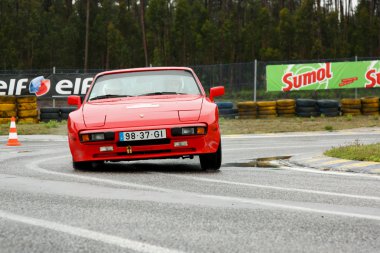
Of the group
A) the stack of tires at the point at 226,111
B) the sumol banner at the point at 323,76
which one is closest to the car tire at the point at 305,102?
the sumol banner at the point at 323,76

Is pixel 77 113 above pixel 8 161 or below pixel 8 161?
above

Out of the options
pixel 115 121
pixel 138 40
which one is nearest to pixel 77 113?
pixel 115 121

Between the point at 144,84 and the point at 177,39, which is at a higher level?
the point at 177,39

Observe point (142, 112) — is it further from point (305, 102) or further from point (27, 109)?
point (305, 102)

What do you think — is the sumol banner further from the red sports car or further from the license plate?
the license plate

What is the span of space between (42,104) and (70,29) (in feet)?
150

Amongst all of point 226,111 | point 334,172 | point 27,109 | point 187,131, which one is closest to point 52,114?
point 27,109

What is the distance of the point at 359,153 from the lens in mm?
10672

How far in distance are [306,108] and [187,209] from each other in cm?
2144

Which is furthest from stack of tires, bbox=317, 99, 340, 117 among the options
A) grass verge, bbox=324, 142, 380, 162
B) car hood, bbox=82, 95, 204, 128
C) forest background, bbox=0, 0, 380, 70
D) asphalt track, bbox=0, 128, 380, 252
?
forest background, bbox=0, 0, 380, 70

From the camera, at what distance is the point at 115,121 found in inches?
346

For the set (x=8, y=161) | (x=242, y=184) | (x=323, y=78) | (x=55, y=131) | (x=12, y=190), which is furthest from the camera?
(x=323, y=78)

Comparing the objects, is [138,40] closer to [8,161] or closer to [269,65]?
[269,65]

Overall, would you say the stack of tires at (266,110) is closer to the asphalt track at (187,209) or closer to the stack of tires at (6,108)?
the stack of tires at (6,108)
